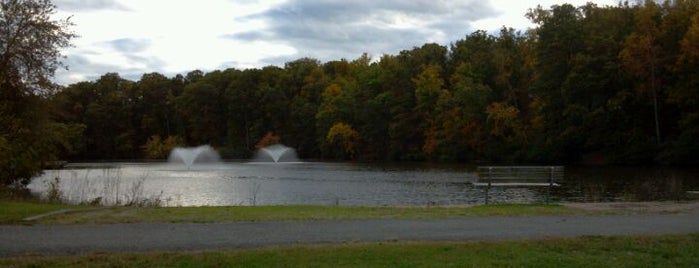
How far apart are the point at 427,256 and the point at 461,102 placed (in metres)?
73.6

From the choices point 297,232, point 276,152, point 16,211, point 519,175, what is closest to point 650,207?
point 519,175

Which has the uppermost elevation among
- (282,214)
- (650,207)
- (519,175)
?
(519,175)

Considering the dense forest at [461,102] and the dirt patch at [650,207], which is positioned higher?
the dense forest at [461,102]

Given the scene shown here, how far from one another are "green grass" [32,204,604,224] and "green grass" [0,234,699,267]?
3.97 meters

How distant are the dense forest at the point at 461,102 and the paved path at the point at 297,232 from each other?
1749cm

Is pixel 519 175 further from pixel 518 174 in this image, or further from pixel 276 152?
pixel 276 152

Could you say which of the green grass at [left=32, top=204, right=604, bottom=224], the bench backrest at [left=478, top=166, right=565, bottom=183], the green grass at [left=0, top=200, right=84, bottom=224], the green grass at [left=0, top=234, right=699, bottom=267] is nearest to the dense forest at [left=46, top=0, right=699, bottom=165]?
the green grass at [left=0, top=200, right=84, bottom=224]

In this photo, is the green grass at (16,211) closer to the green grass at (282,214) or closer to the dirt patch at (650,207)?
the green grass at (282,214)

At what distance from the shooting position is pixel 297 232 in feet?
38.9

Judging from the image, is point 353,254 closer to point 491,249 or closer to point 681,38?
point 491,249

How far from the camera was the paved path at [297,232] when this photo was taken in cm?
1052

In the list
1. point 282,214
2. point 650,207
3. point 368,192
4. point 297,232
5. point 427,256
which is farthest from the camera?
point 368,192

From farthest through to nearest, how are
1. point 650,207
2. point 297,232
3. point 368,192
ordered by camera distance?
point 368,192 → point 650,207 → point 297,232

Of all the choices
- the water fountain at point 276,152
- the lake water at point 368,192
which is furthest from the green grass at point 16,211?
the water fountain at point 276,152
